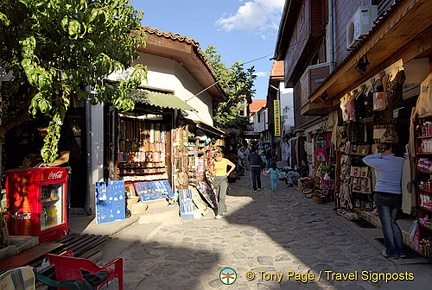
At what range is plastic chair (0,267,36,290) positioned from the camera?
2254mm

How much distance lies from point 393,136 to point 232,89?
670 inches

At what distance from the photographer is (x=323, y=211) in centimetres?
883

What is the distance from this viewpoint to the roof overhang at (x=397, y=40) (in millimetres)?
3447

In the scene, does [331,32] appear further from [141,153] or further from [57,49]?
[57,49]

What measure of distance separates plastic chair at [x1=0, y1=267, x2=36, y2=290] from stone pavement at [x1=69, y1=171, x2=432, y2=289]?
5.78 ft

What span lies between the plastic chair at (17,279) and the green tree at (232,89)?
1930 cm

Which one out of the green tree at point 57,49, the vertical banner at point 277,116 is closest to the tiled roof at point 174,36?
the green tree at point 57,49

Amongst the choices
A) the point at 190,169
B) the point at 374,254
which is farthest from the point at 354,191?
the point at 190,169

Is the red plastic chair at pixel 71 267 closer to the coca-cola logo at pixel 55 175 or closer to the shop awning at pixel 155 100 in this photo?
the coca-cola logo at pixel 55 175

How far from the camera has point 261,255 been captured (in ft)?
16.8

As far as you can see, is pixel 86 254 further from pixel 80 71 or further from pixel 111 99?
pixel 80 71

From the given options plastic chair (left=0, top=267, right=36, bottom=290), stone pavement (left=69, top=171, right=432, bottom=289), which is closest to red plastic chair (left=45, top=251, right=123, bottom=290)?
plastic chair (left=0, top=267, right=36, bottom=290)

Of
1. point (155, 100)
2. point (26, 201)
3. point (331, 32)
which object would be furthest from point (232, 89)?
point (26, 201)

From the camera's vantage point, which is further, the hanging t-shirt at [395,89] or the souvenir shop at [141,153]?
the souvenir shop at [141,153]
